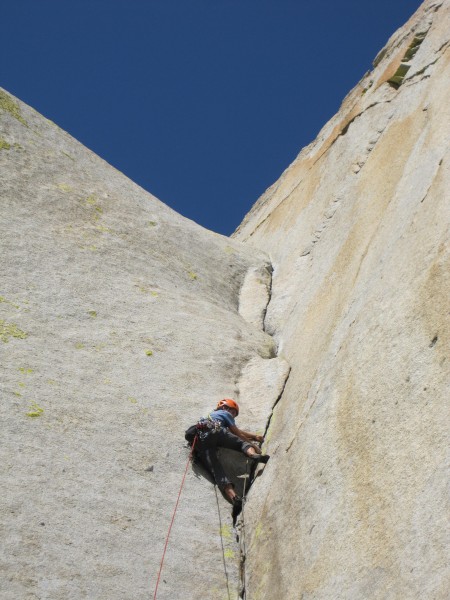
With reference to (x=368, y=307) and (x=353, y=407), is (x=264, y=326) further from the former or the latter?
(x=353, y=407)

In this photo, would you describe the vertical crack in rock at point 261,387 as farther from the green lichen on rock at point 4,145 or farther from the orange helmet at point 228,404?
the green lichen on rock at point 4,145

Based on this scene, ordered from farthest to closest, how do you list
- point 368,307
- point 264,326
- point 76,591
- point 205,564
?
point 264,326 < point 368,307 < point 205,564 < point 76,591

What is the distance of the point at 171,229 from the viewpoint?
18688 millimetres

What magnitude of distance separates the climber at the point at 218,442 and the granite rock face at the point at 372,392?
1.14 ft

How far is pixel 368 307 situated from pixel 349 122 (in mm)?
9618

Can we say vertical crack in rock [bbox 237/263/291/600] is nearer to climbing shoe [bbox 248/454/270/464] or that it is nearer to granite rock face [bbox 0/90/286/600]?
granite rock face [bbox 0/90/286/600]

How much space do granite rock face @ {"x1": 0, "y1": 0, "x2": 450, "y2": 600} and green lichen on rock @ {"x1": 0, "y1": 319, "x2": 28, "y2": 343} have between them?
1.4 inches

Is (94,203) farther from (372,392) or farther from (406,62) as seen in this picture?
(372,392)

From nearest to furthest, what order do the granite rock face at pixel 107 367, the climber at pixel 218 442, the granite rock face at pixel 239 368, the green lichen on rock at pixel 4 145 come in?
the granite rock face at pixel 239 368, the granite rock face at pixel 107 367, the climber at pixel 218 442, the green lichen on rock at pixel 4 145

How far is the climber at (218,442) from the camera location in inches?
463

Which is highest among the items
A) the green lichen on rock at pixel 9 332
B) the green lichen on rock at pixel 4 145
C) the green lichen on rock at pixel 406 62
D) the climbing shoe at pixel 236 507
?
the green lichen on rock at pixel 406 62

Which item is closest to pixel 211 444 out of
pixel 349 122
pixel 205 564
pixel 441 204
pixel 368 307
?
pixel 205 564

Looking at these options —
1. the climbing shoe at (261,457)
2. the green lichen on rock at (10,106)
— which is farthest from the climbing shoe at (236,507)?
the green lichen on rock at (10,106)

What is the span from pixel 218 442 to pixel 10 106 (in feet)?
35.5
